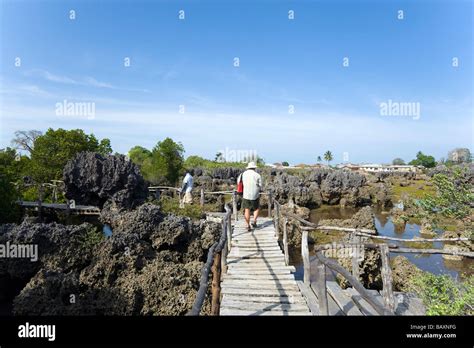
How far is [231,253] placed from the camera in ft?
28.7

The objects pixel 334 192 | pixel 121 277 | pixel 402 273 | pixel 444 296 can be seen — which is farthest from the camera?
pixel 334 192

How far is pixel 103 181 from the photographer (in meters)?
20.6

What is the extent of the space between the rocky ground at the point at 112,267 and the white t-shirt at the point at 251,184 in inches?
117

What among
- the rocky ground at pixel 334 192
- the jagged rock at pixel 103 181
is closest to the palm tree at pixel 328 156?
the rocky ground at pixel 334 192

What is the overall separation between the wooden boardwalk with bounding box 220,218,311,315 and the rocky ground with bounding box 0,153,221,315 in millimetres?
1486

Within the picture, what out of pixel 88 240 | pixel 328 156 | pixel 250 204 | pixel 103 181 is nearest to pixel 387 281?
pixel 250 204

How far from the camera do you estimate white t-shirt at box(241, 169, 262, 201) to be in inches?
378

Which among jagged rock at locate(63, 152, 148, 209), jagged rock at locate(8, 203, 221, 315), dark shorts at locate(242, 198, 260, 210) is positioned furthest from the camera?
jagged rock at locate(63, 152, 148, 209)

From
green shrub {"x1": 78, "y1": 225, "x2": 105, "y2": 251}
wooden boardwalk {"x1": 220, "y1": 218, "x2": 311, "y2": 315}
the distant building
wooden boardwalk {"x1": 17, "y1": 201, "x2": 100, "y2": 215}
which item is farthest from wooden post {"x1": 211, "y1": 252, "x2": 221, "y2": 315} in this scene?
the distant building

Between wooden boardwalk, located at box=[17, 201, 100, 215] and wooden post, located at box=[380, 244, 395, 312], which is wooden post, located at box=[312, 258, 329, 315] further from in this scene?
wooden boardwalk, located at box=[17, 201, 100, 215]

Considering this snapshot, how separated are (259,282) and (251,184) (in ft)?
11.5

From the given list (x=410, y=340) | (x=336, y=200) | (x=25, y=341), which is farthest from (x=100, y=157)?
(x=336, y=200)

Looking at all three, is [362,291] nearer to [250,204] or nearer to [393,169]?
[250,204]

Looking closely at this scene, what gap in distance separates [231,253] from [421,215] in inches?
236
